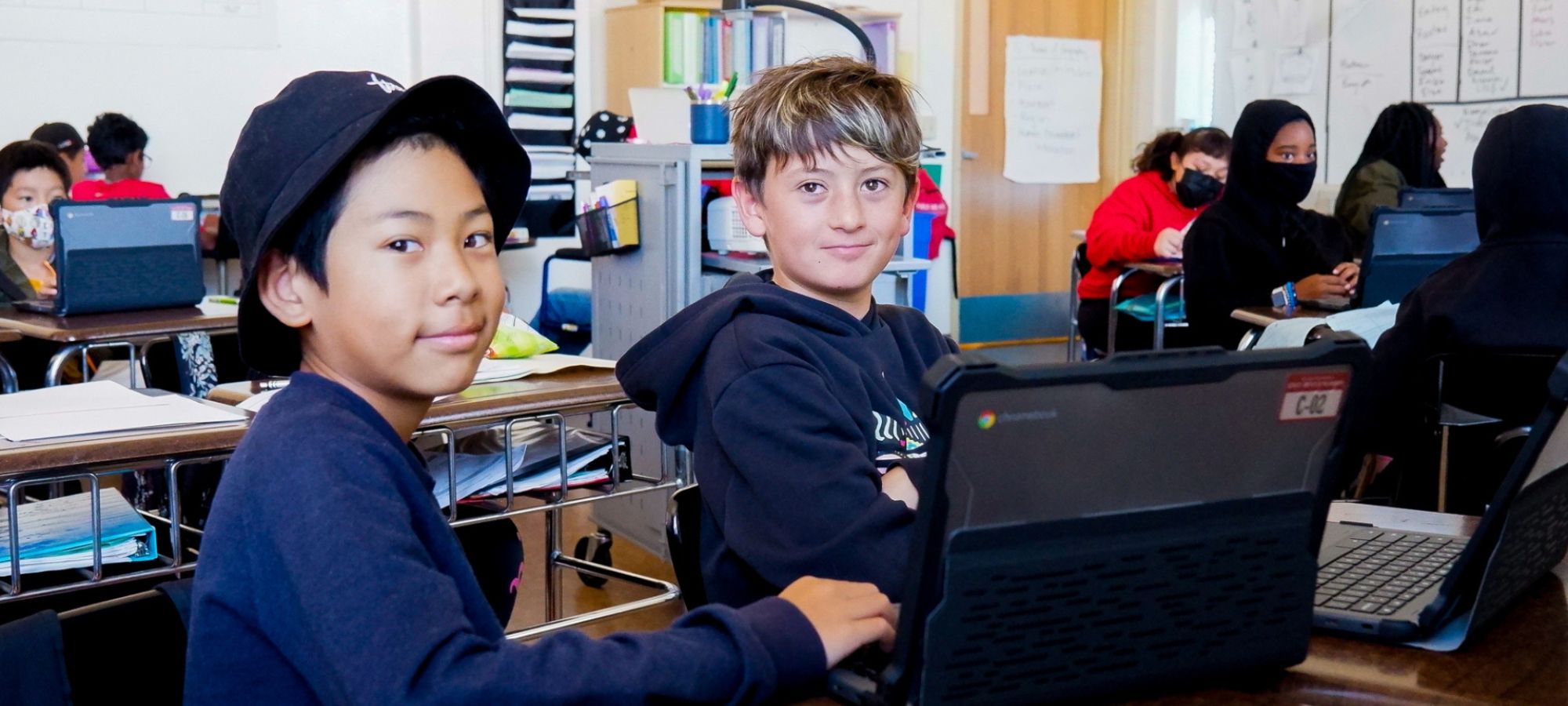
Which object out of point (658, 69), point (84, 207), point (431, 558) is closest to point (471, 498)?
point (431, 558)

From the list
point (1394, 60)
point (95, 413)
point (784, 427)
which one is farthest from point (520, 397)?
point (1394, 60)

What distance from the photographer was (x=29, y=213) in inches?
158

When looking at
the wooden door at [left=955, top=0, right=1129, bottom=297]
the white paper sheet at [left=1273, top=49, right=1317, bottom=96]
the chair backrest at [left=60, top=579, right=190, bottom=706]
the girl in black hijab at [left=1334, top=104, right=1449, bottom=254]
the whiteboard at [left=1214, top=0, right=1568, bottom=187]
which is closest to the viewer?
the chair backrest at [left=60, top=579, right=190, bottom=706]

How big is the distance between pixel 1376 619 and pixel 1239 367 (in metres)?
0.32

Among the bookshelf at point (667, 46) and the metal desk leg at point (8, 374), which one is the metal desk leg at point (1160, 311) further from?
the metal desk leg at point (8, 374)

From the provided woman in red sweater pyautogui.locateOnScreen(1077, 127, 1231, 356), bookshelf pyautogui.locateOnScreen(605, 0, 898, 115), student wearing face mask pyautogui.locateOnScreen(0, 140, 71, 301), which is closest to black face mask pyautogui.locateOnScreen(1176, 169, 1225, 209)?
woman in red sweater pyautogui.locateOnScreen(1077, 127, 1231, 356)

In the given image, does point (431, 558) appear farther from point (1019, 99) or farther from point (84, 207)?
point (1019, 99)

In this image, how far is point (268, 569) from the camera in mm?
848

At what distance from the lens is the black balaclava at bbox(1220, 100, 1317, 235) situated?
4.40 m

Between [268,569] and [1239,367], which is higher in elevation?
[1239,367]

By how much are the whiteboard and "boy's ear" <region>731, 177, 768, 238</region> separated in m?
4.82

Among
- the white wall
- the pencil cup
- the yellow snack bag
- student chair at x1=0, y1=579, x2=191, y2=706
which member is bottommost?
student chair at x1=0, y1=579, x2=191, y2=706

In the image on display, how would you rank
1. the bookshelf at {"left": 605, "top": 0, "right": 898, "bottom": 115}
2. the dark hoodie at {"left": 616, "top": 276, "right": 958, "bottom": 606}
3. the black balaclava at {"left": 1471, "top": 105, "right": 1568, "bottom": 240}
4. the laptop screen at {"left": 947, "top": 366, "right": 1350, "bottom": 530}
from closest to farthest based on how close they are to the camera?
the laptop screen at {"left": 947, "top": 366, "right": 1350, "bottom": 530}, the dark hoodie at {"left": 616, "top": 276, "right": 958, "bottom": 606}, the black balaclava at {"left": 1471, "top": 105, "right": 1568, "bottom": 240}, the bookshelf at {"left": 605, "top": 0, "right": 898, "bottom": 115}

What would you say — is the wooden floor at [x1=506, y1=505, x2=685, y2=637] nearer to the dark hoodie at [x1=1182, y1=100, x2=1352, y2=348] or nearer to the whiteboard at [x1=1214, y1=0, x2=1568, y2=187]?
the dark hoodie at [x1=1182, y1=100, x2=1352, y2=348]
